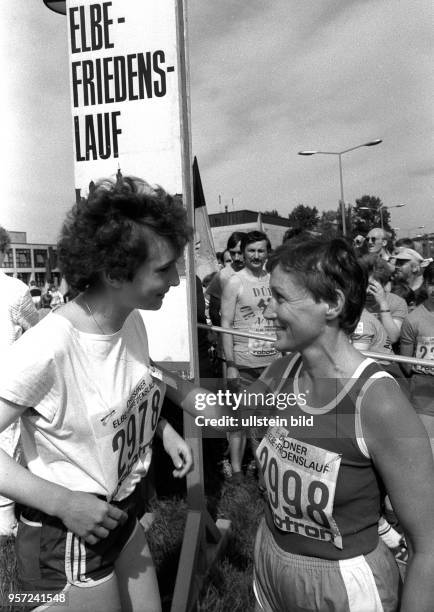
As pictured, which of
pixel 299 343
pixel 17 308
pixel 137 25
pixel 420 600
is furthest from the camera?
pixel 17 308

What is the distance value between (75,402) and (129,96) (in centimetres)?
166

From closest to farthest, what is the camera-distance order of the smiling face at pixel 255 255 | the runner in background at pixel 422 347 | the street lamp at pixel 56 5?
the street lamp at pixel 56 5 → the runner in background at pixel 422 347 → the smiling face at pixel 255 255

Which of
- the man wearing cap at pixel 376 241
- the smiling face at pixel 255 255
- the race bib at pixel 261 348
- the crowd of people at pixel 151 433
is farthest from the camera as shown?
the man wearing cap at pixel 376 241

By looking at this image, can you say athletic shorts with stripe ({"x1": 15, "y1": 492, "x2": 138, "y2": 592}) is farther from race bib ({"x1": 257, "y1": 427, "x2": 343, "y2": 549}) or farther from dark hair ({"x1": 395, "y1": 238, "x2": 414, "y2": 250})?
dark hair ({"x1": 395, "y1": 238, "x2": 414, "y2": 250})

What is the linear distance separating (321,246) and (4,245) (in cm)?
257

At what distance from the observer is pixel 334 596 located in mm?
1355

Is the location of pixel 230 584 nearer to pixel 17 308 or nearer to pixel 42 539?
pixel 42 539

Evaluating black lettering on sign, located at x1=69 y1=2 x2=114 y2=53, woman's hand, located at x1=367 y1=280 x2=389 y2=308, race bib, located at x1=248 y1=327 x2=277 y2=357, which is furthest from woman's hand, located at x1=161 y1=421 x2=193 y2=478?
woman's hand, located at x1=367 y1=280 x2=389 y2=308

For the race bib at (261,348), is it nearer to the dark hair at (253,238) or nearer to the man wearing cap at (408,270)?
the dark hair at (253,238)

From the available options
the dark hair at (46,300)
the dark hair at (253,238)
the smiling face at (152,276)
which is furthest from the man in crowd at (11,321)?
the dark hair at (46,300)

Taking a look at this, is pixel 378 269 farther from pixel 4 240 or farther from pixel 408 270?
pixel 4 240

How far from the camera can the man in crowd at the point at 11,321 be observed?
302 cm

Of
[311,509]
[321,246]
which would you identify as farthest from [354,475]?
[321,246]

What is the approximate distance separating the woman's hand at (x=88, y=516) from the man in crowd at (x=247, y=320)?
8.86 ft
